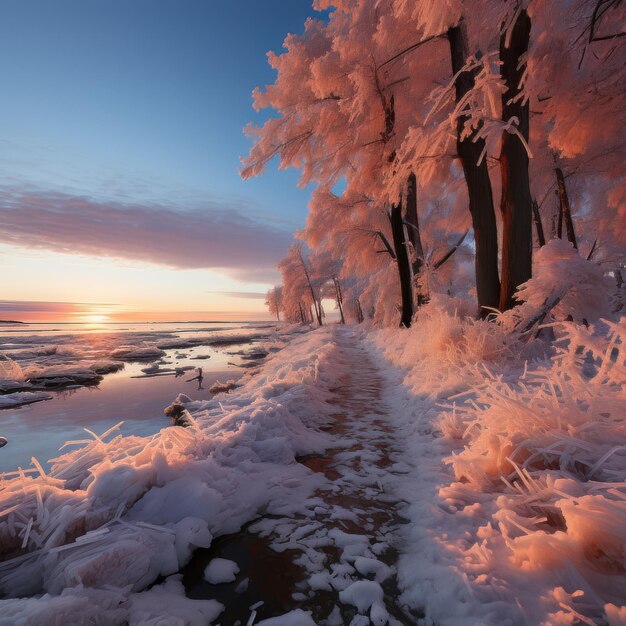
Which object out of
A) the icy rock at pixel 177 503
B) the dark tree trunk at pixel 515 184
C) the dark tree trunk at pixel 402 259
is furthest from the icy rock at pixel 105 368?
the dark tree trunk at pixel 515 184

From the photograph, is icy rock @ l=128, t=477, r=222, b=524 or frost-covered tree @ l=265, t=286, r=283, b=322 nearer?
icy rock @ l=128, t=477, r=222, b=524

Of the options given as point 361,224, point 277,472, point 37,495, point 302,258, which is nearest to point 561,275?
point 277,472

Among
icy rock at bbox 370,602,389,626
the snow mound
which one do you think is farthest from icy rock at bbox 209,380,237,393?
icy rock at bbox 370,602,389,626

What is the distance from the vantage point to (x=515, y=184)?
18.1 ft

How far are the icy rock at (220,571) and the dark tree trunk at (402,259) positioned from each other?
34.2 ft

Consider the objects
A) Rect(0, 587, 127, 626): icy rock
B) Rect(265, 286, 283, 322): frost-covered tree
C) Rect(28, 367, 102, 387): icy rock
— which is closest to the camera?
Rect(0, 587, 127, 626): icy rock

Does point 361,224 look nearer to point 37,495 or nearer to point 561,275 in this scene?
point 561,275

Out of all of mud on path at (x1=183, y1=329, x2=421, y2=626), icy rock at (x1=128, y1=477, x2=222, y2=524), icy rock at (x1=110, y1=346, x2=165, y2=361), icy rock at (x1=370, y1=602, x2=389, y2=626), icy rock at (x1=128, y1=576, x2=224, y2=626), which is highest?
icy rock at (x1=128, y1=477, x2=222, y2=524)

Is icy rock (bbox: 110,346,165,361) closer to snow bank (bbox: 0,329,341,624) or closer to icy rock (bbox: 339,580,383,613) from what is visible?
snow bank (bbox: 0,329,341,624)

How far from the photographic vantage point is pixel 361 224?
13.0 meters

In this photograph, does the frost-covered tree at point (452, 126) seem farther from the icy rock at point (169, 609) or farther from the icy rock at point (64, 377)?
the icy rock at point (64, 377)

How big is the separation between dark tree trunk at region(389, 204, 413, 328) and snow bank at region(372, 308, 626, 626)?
8.65 m

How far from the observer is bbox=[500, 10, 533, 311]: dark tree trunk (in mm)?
5504

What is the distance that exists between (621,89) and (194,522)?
8.94 m
